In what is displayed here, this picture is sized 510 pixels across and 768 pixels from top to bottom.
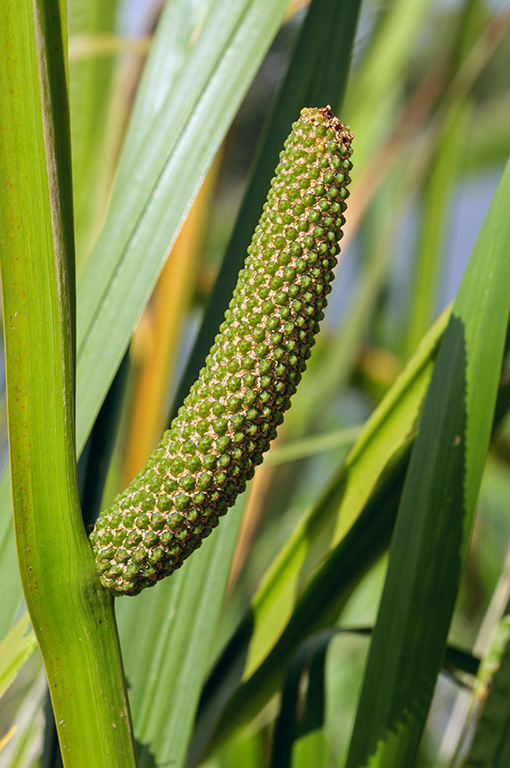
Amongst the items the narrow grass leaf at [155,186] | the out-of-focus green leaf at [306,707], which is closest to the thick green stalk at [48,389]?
the narrow grass leaf at [155,186]

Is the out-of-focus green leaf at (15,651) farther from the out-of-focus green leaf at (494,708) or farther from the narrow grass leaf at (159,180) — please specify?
the out-of-focus green leaf at (494,708)

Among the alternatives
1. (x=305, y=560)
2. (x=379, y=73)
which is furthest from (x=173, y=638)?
(x=379, y=73)

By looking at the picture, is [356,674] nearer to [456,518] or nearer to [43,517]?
[456,518]

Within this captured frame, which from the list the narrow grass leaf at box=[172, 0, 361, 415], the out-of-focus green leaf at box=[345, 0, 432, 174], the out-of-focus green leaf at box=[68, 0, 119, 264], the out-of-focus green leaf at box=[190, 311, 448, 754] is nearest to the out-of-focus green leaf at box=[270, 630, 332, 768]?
the out-of-focus green leaf at box=[190, 311, 448, 754]

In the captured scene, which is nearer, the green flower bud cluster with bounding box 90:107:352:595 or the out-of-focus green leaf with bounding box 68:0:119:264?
the green flower bud cluster with bounding box 90:107:352:595

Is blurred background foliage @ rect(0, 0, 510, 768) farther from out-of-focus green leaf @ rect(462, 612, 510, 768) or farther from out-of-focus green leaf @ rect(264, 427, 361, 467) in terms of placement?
out-of-focus green leaf @ rect(462, 612, 510, 768)

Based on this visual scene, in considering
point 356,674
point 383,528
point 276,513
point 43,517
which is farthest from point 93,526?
point 356,674
